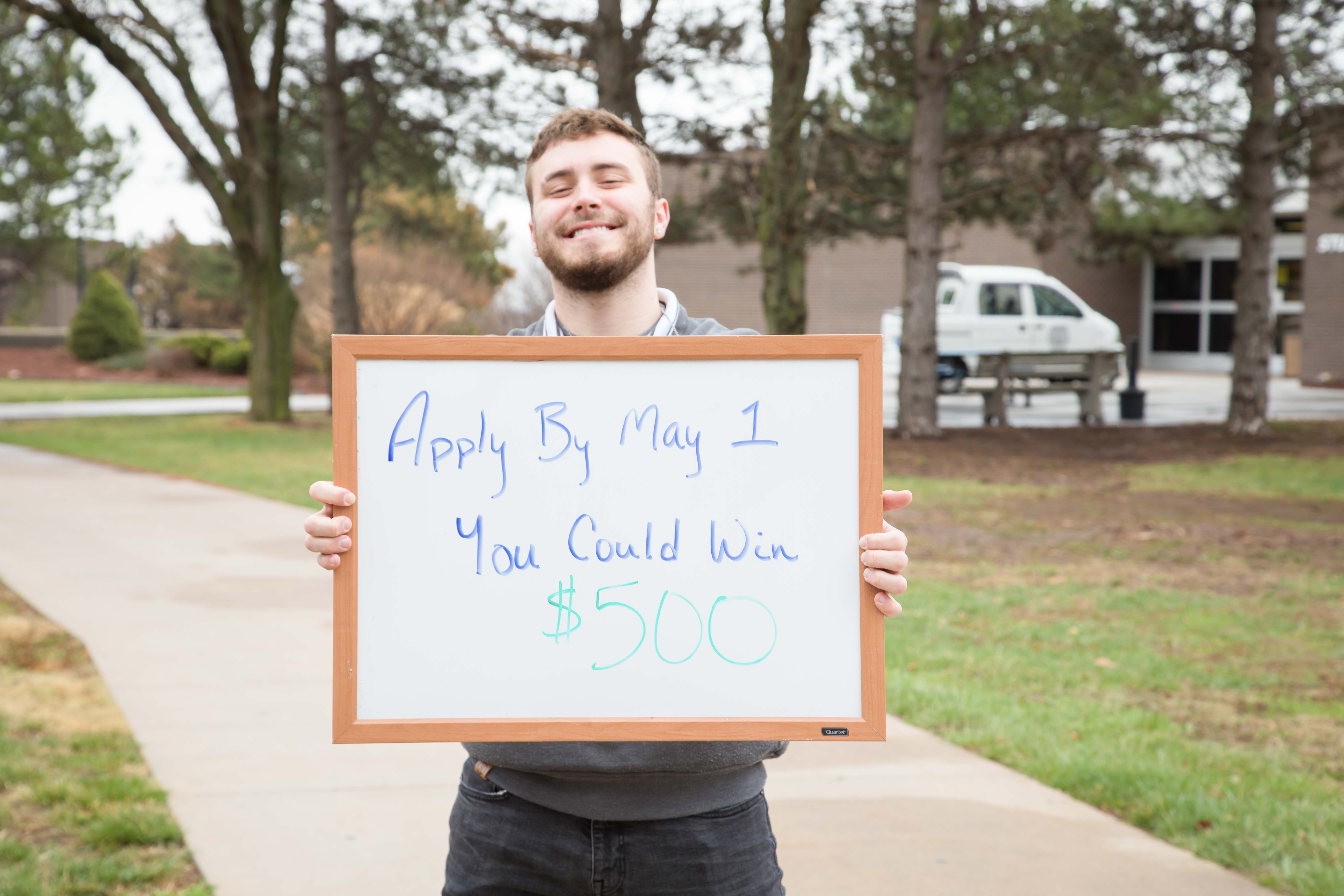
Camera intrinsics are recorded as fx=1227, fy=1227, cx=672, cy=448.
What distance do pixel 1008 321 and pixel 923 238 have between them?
6788mm

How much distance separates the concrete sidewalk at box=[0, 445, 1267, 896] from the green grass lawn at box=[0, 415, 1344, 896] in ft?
0.77

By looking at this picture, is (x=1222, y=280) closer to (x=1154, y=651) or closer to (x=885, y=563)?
(x=1154, y=651)

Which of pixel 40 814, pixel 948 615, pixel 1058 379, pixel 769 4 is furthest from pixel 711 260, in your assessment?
pixel 40 814

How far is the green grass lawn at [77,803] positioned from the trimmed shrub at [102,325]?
109 feet

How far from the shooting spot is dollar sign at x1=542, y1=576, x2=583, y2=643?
1894 millimetres

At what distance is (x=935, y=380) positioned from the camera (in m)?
15.0

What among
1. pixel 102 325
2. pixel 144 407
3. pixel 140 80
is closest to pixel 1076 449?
pixel 140 80

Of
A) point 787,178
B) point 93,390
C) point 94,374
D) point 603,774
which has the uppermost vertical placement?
point 787,178

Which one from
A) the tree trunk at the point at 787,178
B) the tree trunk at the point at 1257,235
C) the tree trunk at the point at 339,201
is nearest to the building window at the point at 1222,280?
the tree trunk at the point at 1257,235

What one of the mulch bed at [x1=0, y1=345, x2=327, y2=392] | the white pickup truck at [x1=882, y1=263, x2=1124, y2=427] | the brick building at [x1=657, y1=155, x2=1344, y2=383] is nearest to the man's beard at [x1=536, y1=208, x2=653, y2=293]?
the white pickup truck at [x1=882, y1=263, x2=1124, y2=427]

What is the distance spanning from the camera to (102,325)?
116 ft

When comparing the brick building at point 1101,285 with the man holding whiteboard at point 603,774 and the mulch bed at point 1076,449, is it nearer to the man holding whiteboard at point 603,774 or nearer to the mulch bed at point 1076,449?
the mulch bed at point 1076,449

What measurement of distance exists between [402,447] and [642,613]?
450mm

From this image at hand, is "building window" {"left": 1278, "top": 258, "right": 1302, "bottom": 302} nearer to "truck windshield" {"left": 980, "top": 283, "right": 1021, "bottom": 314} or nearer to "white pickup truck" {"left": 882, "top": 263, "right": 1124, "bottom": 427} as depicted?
"white pickup truck" {"left": 882, "top": 263, "right": 1124, "bottom": 427}
